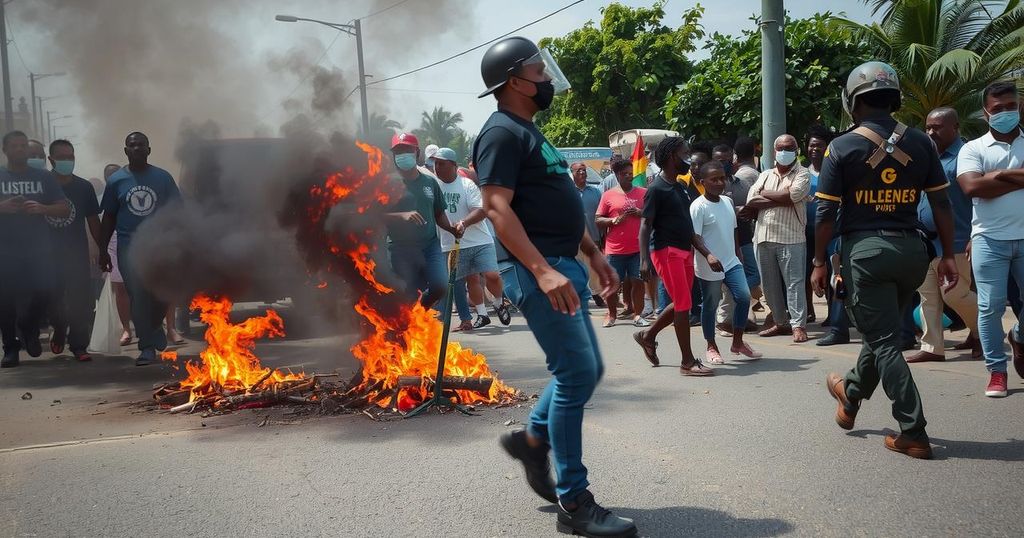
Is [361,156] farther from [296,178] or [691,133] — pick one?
[691,133]

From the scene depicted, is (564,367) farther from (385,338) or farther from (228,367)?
(228,367)

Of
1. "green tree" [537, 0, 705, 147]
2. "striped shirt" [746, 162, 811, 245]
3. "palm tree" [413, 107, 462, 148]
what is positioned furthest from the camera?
"palm tree" [413, 107, 462, 148]

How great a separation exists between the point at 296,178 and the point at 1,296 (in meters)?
3.46

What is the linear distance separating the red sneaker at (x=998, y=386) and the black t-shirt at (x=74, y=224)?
8040mm

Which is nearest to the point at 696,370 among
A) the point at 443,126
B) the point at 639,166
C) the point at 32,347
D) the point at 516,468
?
the point at 516,468

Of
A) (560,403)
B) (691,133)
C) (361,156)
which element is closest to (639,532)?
(560,403)

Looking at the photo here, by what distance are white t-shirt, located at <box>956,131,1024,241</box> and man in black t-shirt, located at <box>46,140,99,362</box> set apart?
761cm

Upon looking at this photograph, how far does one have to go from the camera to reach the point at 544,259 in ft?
11.2

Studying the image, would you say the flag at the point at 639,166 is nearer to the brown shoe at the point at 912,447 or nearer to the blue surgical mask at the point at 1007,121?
the blue surgical mask at the point at 1007,121

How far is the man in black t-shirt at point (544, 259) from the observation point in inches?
Answer: 134

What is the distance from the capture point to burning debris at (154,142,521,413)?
5.77 m

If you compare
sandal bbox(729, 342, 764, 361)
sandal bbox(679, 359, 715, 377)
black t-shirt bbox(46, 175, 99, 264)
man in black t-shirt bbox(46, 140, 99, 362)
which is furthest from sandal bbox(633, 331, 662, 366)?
black t-shirt bbox(46, 175, 99, 264)

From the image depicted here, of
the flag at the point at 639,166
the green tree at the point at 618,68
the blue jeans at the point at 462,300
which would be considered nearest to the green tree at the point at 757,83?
the flag at the point at 639,166

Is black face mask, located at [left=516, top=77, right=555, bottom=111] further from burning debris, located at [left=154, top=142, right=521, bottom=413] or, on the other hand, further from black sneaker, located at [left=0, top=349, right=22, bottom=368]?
black sneaker, located at [left=0, top=349, right=22, bottom=368]
